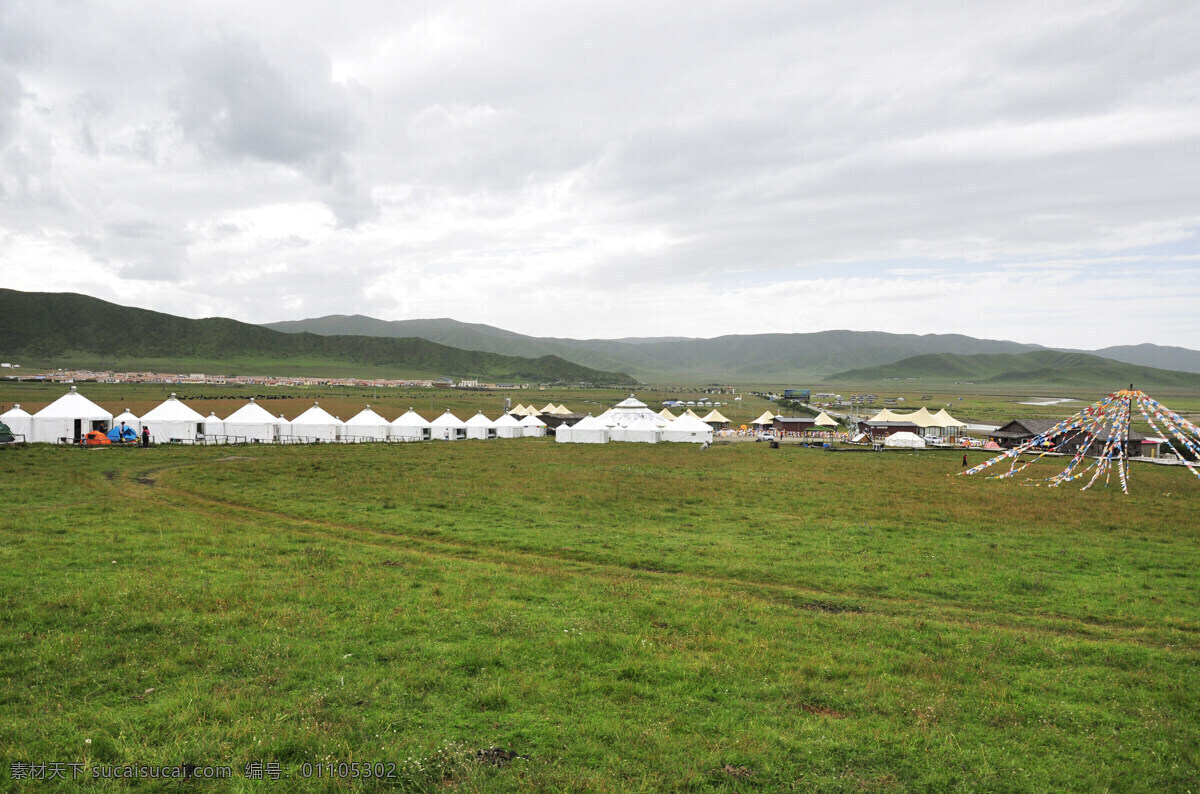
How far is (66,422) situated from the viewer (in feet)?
161

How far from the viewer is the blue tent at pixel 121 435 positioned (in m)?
49.0

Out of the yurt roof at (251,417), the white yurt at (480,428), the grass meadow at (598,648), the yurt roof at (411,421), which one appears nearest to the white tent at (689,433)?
the white yurt at (480,428)

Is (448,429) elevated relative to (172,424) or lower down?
lower down

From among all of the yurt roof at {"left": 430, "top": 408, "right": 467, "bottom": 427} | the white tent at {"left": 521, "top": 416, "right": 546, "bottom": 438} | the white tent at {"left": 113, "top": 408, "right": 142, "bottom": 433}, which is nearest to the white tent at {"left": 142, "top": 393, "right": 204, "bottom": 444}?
the white tent at {"left": 113, "top": 408, "right": 142, "bottom": 433}

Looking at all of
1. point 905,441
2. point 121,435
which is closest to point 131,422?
point 121,435

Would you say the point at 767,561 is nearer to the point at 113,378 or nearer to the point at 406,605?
the point at 406,605

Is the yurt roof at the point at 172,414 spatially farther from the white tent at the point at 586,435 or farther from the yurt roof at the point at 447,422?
the white tent at the point at 586,435

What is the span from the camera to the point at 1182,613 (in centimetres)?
1346

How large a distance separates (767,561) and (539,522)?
7.97m

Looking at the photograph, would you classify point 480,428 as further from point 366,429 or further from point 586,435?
point 586,435

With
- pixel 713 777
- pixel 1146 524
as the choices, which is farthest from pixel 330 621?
pixel 1146 524

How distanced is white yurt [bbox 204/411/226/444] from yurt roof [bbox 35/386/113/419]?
6.64 meters

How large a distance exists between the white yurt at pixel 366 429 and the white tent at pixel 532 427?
15.1 m

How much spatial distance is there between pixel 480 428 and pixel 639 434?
16.8m
